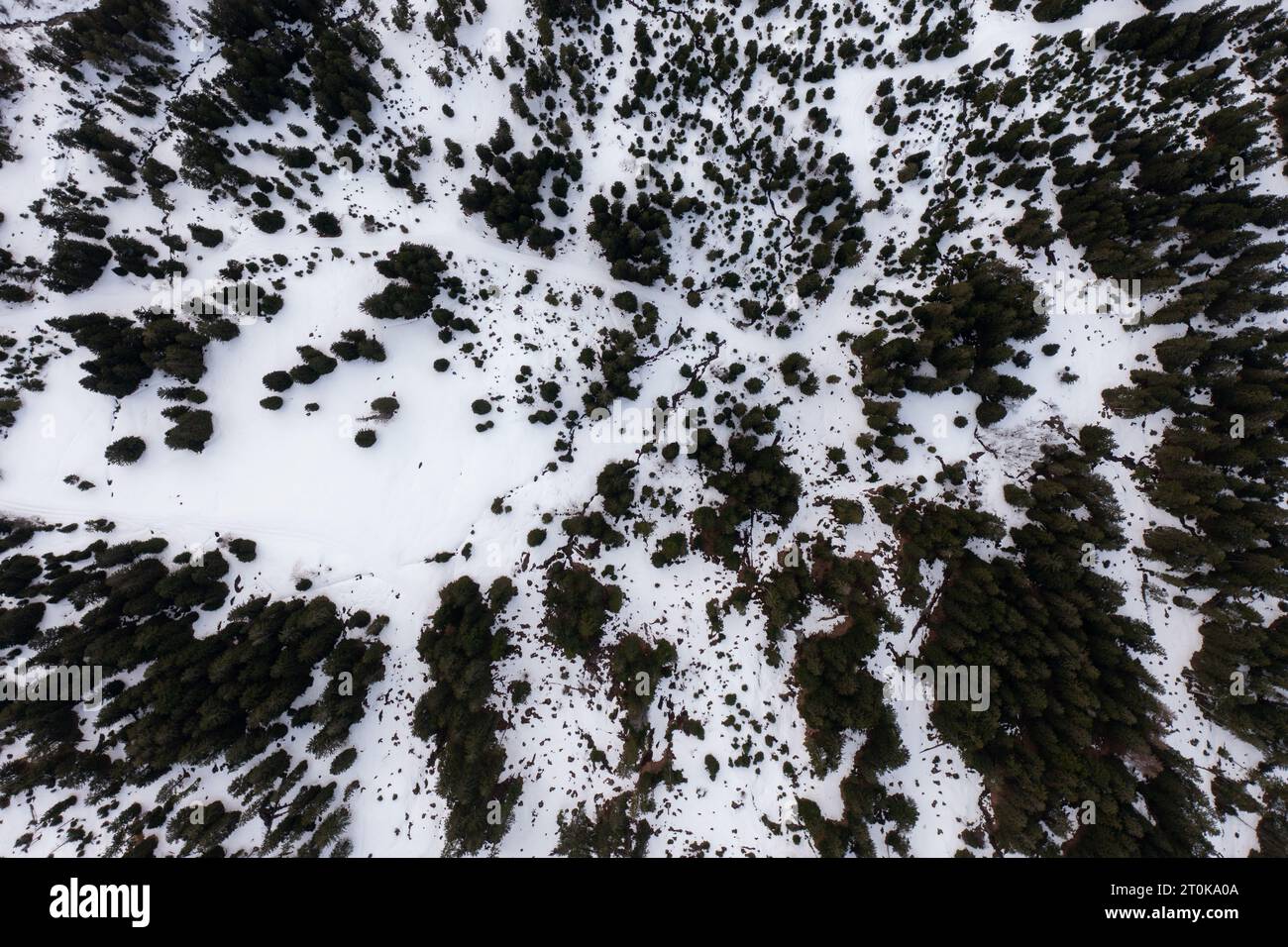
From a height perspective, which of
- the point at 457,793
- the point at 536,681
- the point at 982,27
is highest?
the point at 982,27

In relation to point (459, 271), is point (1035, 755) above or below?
below

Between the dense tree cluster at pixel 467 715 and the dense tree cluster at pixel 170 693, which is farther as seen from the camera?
the dense tree cluster at pixel 467 715

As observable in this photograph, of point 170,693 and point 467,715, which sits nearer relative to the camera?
point 170,693

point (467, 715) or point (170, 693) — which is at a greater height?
point (170, 693)

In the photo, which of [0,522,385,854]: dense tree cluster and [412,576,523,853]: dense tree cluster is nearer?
[0,522,385,854]: dense tree cluster

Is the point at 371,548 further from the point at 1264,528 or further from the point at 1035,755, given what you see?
the point at 1264,528

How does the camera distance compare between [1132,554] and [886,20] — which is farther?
[886,20]
